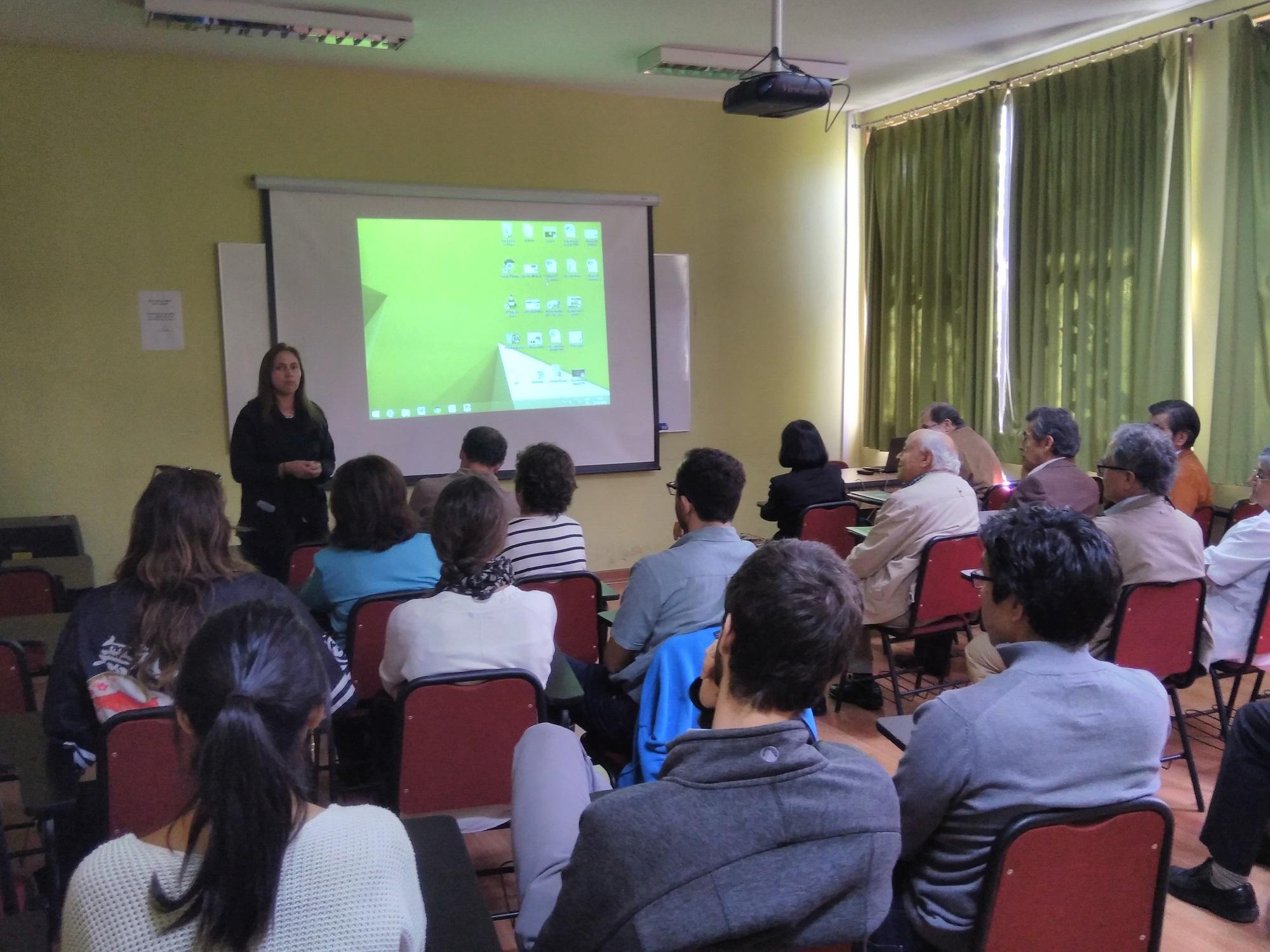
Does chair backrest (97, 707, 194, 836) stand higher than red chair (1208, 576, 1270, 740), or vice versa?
chair backrest (97, 707, 194, 836)

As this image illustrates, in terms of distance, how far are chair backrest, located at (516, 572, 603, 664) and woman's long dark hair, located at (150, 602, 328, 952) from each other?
185cm

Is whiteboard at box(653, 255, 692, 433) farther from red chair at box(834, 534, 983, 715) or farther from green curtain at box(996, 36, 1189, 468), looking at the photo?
red chair at box(834, 534, 983, 715)

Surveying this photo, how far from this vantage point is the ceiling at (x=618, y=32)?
181 inches

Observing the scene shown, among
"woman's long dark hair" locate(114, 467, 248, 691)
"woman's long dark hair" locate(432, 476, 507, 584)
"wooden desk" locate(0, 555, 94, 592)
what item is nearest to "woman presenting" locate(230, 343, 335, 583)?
"wooden desk" locate(0, 555, 94, 592)

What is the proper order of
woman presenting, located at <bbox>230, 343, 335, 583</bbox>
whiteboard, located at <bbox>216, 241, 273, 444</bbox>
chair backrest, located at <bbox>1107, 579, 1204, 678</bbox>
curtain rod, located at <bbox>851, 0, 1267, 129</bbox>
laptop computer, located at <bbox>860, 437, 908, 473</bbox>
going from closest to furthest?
chair backrest, located at <bbox>1107, 579, 1204, 678</bbox>
woman presenting, located at <bbox>230, 343, 335, 583</bbox>
curtain rod, located at <bbox>851, 0, 1267, 129</bbox>
whiteboard, located at <bbox>216, 241, 273, 444</bbox>
laptop computer, located at <bbox>860, 437, 908, 473</bbox>

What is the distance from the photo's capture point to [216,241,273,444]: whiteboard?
543cm

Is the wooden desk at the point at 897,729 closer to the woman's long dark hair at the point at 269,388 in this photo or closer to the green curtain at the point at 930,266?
the woman's long dark hair at the point at 269,388

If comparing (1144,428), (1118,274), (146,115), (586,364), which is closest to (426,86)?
(146,115)

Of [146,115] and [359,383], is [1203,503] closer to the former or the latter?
[359,383]

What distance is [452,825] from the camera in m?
1.54

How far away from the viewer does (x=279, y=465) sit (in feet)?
13.6

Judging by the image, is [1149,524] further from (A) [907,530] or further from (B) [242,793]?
(B) [242,793]

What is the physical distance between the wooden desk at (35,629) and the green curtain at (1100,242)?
16.1ft

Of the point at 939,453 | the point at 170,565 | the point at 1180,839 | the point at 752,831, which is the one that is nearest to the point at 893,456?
the point at 939,453
